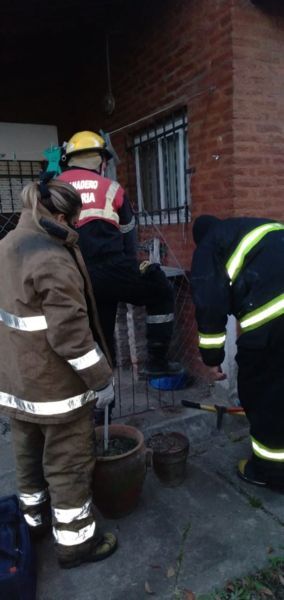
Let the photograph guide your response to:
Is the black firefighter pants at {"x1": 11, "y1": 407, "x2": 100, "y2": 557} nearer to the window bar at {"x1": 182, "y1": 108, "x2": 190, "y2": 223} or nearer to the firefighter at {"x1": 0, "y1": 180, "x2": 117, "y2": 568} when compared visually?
the firefighter at {"x1": 0, "y1": 180, "x2": 117, "y2": 568}

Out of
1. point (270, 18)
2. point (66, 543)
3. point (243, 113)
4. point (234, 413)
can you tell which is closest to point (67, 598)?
point (66, 543)

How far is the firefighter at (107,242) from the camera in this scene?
2908mm

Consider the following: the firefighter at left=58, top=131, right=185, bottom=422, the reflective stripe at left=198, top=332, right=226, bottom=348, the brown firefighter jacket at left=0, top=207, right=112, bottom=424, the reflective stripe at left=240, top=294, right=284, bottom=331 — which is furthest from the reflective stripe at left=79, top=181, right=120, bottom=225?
the reflective stripe at left=240, top=294, right=284, bottom=331

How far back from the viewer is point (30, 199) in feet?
6.92

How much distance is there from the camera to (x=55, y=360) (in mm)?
2098

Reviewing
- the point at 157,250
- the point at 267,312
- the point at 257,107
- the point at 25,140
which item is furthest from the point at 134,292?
the point at 25,140

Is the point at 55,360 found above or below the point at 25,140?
below

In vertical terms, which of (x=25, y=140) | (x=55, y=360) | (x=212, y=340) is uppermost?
(x=25, y=140)

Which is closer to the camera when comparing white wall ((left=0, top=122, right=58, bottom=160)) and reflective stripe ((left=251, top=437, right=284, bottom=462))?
reflective stripe ((left=251, top=437, right=284, bottom=462))

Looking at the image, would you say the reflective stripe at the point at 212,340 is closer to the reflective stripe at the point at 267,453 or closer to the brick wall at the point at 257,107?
the reflective stripe at the point at 267,453

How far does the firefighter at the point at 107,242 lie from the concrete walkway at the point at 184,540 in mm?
1119

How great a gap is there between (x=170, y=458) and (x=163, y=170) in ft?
10.1

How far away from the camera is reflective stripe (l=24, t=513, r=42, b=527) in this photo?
2436 millimetres

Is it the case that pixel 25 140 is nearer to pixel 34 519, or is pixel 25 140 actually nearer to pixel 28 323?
pixel 28 323
